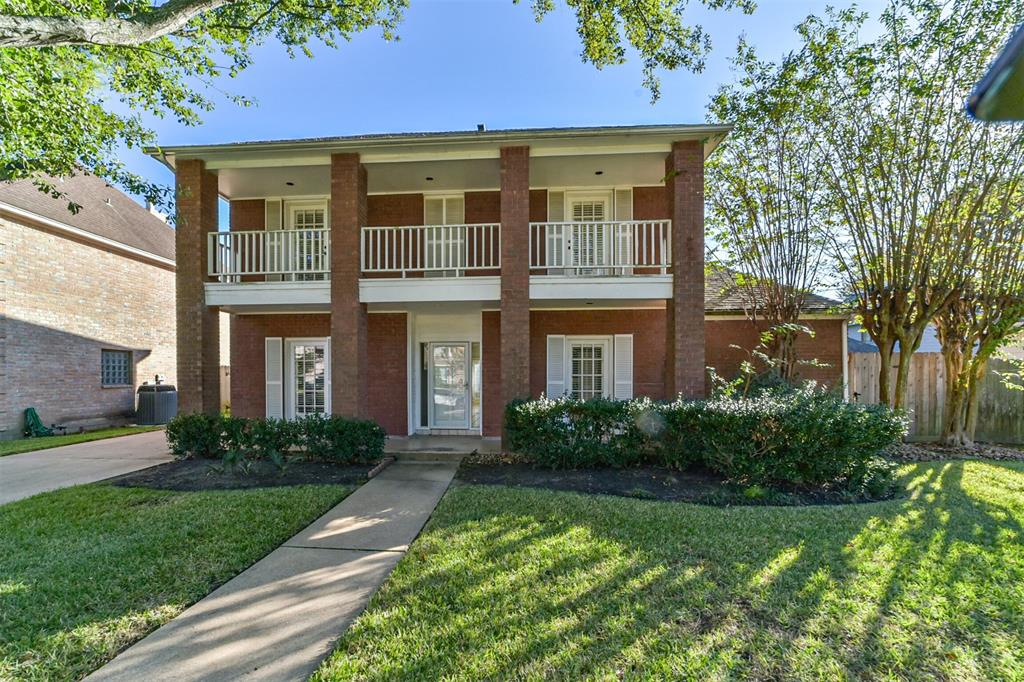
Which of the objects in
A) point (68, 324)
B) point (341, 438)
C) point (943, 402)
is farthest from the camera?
point (68, 324)

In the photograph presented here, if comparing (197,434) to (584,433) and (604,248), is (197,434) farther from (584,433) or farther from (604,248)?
(604,248)

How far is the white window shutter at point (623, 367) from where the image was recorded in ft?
33.8

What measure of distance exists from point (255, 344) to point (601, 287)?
8381 millimetres

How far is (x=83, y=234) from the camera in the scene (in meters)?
12.7

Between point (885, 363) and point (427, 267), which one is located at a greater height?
point (427, 267)

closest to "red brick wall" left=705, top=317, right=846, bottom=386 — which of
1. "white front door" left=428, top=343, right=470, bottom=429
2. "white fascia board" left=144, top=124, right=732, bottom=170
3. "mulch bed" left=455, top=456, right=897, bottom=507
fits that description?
"white fascia board" left=144, top=124, right=732, bottom=170

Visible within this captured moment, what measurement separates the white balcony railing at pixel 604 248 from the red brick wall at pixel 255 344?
5.50m

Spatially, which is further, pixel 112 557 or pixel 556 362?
pixel 556 362

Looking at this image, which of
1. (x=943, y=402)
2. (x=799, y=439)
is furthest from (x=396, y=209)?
(x=943, y=402)

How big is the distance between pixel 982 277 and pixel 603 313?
23.7 ft

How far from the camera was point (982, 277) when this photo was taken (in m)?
8.62

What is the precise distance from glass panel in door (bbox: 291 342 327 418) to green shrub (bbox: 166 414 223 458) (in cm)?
264

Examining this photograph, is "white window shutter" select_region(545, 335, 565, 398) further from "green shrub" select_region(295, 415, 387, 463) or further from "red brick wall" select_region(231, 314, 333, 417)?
"red brick wall" select_region(231, 314, 333, 417)

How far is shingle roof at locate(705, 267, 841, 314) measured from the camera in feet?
33.8
